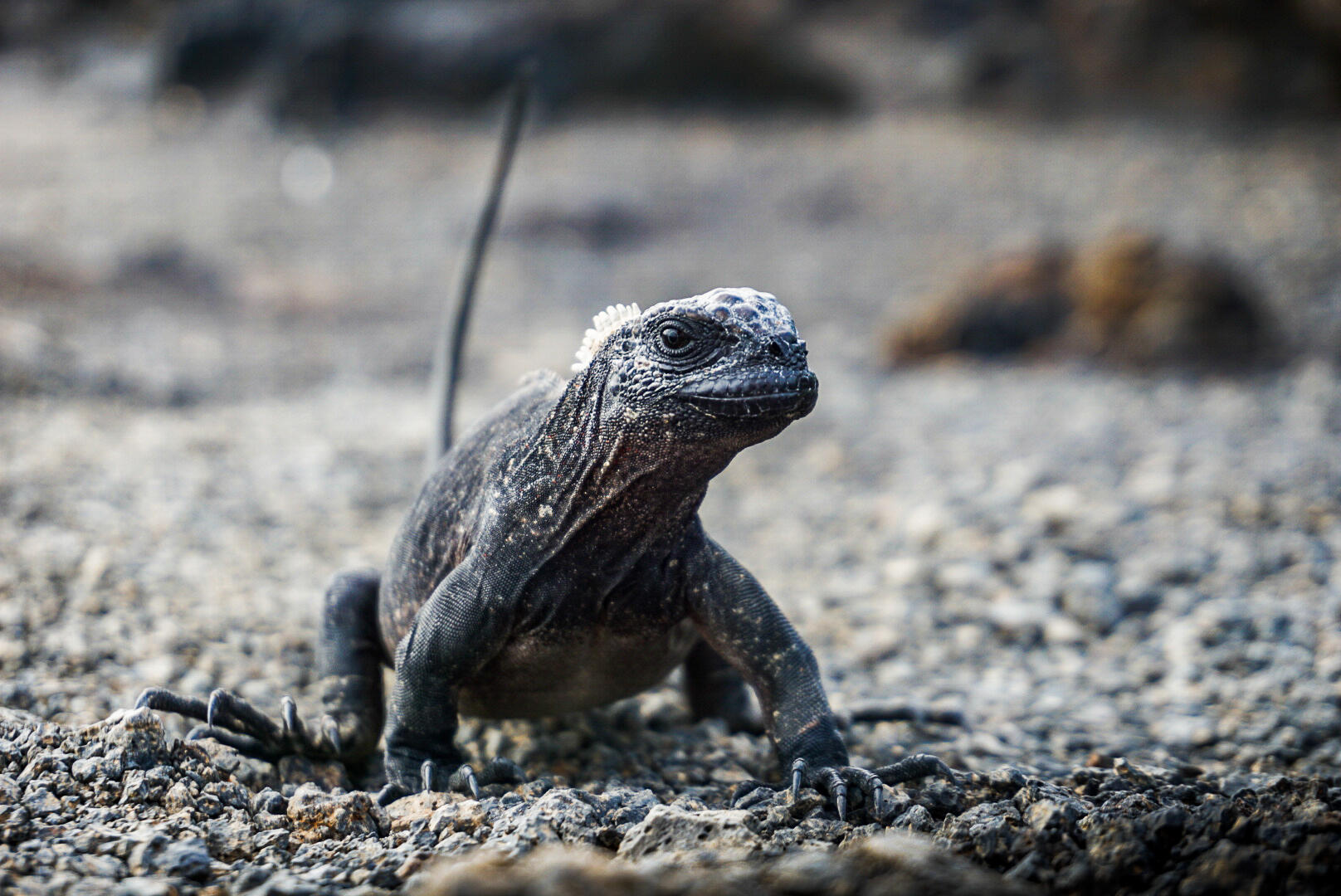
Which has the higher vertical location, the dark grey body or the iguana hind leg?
the dark grey body

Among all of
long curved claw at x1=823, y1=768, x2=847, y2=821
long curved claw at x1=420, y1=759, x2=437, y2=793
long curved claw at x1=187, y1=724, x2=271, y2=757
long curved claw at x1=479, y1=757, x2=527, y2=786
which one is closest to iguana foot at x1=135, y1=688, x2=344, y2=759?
long curved claw at x1=187, y1=724, x2=271, y2=757

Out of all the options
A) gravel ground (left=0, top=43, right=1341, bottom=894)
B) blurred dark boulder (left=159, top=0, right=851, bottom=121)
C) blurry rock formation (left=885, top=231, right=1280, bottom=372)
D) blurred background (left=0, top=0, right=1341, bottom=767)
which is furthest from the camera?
blurred dark boulder (left=159, top=0, right=851, bottom=121)

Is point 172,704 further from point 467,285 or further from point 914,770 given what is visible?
point 914,770

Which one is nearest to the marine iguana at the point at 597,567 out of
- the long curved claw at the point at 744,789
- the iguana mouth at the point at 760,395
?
the iguana mouth at the point at 760,395

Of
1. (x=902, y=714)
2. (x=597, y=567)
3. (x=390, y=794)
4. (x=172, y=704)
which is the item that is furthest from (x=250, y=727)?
(x=902, y=714)

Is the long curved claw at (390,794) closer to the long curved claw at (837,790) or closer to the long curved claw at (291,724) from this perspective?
the long curved claw at (291,724)

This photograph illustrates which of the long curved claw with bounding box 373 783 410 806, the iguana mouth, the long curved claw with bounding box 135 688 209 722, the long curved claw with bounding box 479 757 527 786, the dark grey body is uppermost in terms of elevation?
the iguana mouth

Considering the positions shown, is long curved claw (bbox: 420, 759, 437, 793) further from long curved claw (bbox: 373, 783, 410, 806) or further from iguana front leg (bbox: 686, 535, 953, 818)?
iguana front leg (bbox: 686, 535, 953, 818)

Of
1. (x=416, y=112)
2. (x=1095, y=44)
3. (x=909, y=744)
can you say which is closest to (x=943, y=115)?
(x=1095, y=44)
